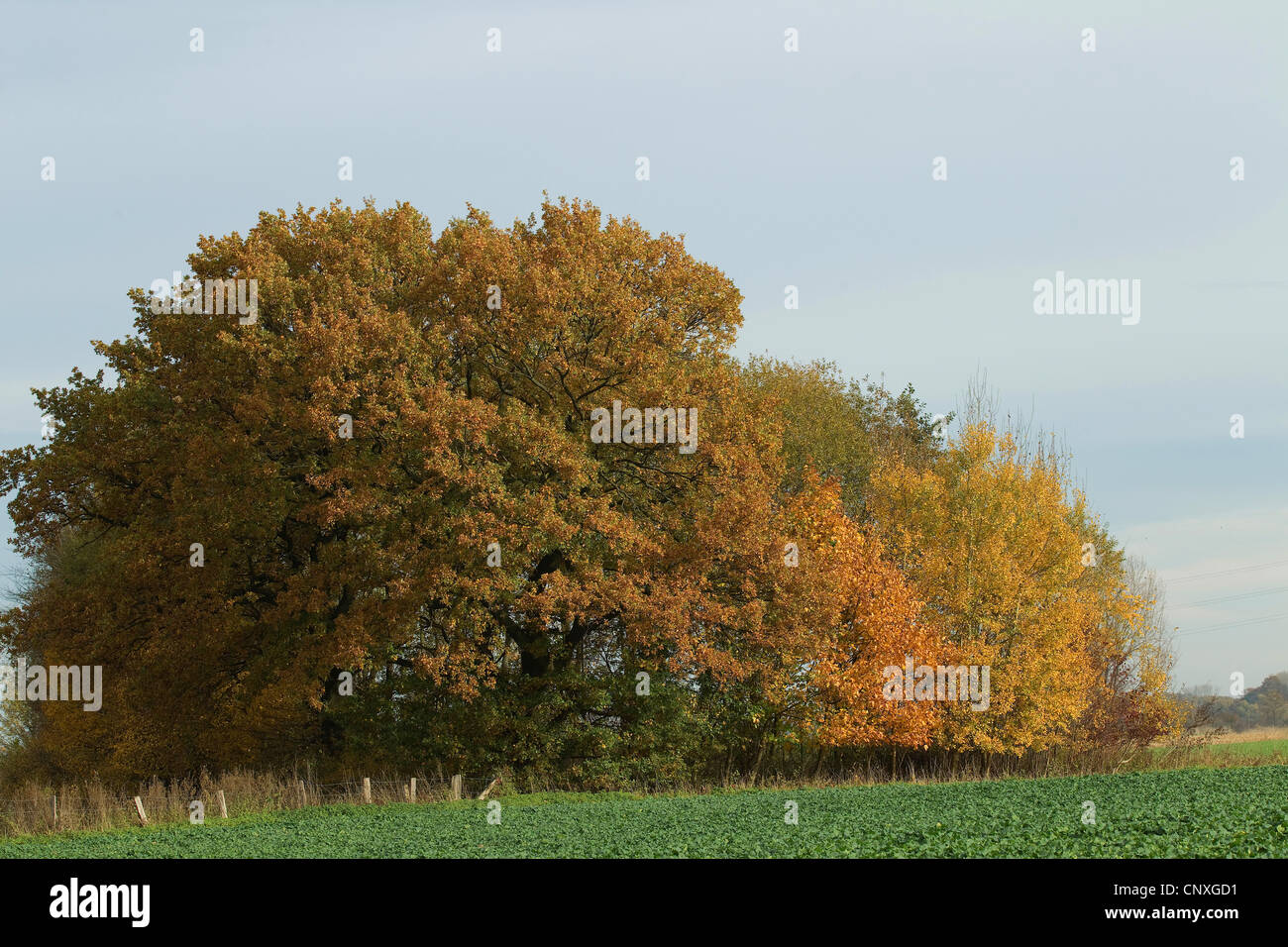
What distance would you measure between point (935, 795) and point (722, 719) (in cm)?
940

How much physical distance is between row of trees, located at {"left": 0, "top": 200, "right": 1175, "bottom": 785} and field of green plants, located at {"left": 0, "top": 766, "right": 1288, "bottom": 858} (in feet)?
14.4

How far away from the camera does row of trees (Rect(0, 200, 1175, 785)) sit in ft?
105

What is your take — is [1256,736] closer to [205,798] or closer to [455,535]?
[455,535]

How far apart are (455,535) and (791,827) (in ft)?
44.8

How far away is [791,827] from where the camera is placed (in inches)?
885

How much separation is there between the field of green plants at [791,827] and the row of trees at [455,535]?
14.4 feet

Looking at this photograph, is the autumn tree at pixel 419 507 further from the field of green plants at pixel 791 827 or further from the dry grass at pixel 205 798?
the field of green plants at pixel 791 827

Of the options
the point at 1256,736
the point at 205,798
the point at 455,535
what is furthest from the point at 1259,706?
the point at 205,798

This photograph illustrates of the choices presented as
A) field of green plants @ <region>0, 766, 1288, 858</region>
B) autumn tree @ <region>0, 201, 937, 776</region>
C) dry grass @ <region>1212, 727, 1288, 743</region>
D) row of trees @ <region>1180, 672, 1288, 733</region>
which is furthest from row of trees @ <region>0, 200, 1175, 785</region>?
row of trees @ <region>1180, 672, 1288, 733</region>

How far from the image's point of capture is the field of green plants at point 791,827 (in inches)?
730

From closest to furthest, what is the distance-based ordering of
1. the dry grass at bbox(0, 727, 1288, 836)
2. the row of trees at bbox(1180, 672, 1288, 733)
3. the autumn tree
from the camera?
1. the dry grass at bbox(0, 727, 1288, 836)
2. the autumn tree
3. the row of trees at bbox(1180, 672, 1288, 733)

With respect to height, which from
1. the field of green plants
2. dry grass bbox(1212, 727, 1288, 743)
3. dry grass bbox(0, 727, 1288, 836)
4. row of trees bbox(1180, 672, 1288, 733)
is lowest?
row of trees bbox(1180, 672, 1288, 733)

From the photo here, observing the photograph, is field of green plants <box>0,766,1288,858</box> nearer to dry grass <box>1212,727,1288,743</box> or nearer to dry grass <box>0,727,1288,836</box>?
dry grass <box>0,727,1288,836</box>
